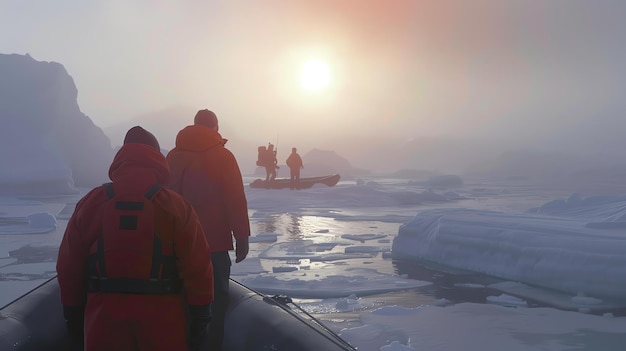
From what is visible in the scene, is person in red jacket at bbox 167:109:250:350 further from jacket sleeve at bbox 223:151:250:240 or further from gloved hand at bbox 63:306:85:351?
gloved hand at bbox 63:306:85:351

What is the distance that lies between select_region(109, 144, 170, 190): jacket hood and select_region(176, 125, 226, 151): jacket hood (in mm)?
1012

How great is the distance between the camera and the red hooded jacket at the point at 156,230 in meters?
2.08

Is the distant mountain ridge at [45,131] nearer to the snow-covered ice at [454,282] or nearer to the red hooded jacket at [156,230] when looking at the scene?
the snow-covered ice at [454,282]

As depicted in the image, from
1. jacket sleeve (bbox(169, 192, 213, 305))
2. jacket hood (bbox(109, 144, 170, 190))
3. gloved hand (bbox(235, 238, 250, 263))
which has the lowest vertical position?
gloved hand (bbox(235, 238, 250, 263))

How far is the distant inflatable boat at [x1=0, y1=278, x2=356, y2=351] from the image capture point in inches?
110

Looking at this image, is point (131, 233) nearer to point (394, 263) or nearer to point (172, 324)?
point (172, 324)

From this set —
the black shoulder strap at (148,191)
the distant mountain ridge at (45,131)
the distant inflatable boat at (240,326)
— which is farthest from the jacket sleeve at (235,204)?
the distant mountain ridge at (45,131)

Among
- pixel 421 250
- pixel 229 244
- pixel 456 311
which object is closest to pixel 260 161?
pixel 421 250

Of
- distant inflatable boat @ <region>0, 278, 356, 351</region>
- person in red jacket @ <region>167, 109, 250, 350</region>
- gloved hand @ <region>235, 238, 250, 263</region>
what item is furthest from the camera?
gloved hand @ <region>235, 238, 250, 263</region>

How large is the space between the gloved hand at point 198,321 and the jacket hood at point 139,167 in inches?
20.7

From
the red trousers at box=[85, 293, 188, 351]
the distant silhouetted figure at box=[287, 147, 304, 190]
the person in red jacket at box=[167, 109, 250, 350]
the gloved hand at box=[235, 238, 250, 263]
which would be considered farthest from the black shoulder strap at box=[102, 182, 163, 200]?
the distant silhouetted figure at box=[287, 147, 304, 190]

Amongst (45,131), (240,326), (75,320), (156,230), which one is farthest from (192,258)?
(45,131)

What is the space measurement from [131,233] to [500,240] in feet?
20.6

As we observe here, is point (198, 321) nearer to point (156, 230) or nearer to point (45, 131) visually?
point (156, 230)
